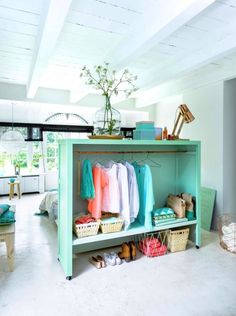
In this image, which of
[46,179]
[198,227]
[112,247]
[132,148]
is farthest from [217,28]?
[46,179]

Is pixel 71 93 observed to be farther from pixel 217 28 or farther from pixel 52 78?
pixel 217 28

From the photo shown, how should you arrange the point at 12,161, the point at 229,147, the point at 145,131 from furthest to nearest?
the point at 12,161 < the point at 229,147 < the point at 145,131

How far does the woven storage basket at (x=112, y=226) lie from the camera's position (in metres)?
2.64

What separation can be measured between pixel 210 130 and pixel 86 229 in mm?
2805

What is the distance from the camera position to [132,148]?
3.14 metres

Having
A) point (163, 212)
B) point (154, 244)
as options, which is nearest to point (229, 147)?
point (163, 212)

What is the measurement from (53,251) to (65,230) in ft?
2.71

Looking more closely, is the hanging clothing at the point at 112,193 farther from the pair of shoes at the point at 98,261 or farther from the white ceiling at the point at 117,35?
the white ceiling at the point at 117,35

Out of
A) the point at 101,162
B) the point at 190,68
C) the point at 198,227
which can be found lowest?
the point at 198,227

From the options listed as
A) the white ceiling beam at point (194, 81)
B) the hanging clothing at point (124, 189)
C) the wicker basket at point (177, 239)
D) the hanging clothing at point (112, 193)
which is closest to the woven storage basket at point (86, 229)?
the hanging clothing at point (112, 193)

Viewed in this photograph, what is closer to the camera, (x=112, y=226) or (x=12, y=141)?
(x=112, y=226)

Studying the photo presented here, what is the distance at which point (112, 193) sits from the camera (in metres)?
2.63

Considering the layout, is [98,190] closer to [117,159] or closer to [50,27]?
[117,159]

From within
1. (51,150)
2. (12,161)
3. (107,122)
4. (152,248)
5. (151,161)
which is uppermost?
(107,122)
